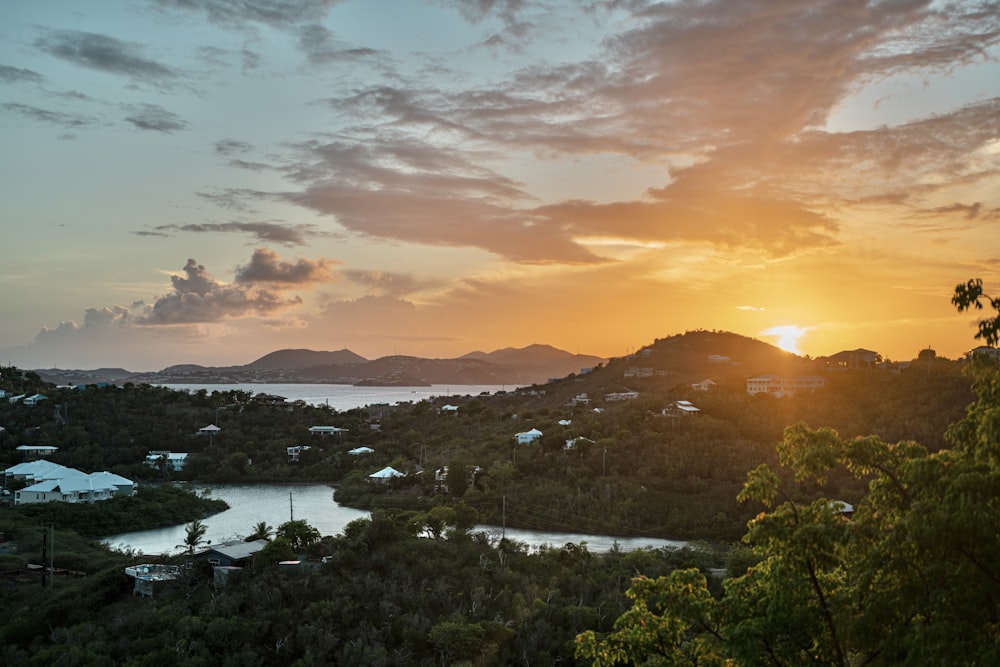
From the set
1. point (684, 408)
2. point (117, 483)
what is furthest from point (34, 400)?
point (684, 408)

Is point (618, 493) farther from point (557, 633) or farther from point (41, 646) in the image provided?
point (41, 646)

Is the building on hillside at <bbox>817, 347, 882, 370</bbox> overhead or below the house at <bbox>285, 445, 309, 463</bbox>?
overhead

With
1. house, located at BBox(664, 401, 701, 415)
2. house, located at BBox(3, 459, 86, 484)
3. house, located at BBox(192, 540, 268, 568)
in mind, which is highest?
house, located at BBox(664, 401, 701, 415)

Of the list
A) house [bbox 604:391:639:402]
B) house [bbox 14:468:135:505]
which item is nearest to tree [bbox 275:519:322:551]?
house [bbox 14:468:135:505]

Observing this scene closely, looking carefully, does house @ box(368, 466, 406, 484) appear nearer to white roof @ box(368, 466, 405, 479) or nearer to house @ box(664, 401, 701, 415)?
white roof @ box(368, 466, 405, 479)

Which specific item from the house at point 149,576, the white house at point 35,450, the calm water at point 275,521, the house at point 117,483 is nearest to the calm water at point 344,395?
the white house at point 35,450

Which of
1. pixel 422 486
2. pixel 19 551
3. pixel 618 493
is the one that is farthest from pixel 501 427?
pixel 19 551
